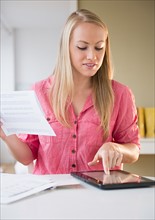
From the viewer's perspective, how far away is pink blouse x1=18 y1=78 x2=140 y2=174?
4.96 feet

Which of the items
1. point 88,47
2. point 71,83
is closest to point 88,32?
point 88,47

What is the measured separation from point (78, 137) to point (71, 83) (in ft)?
0.81

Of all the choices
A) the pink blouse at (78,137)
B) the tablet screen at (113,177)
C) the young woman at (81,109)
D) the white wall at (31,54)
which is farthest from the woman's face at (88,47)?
the white wall at (31,54)

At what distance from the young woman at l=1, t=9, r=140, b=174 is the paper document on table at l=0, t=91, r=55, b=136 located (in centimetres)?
16

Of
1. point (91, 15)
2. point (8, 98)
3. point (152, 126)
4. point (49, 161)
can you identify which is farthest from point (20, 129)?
point (152, 126)

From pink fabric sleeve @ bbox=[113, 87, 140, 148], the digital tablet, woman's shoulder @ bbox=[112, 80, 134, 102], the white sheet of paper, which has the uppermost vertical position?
woman's shoulder @ bbox=[112, 80, 134, 102]

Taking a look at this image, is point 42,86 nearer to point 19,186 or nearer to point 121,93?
point 121,93

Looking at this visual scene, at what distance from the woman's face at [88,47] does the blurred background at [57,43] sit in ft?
6.03

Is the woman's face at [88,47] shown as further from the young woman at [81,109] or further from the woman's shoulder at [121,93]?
the woman's shoulder at [121,93]

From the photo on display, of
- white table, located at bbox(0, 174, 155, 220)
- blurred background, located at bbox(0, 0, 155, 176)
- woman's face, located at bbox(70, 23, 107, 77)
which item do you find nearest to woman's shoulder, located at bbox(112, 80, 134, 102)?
woman's face, located at bbox(70, 23, 107, 77)

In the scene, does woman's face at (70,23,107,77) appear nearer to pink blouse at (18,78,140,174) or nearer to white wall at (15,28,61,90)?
pink blouse at (18,78,140,174)

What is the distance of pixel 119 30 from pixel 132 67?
0.39 metres

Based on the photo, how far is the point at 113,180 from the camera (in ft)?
3.63

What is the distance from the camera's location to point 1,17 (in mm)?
6176
